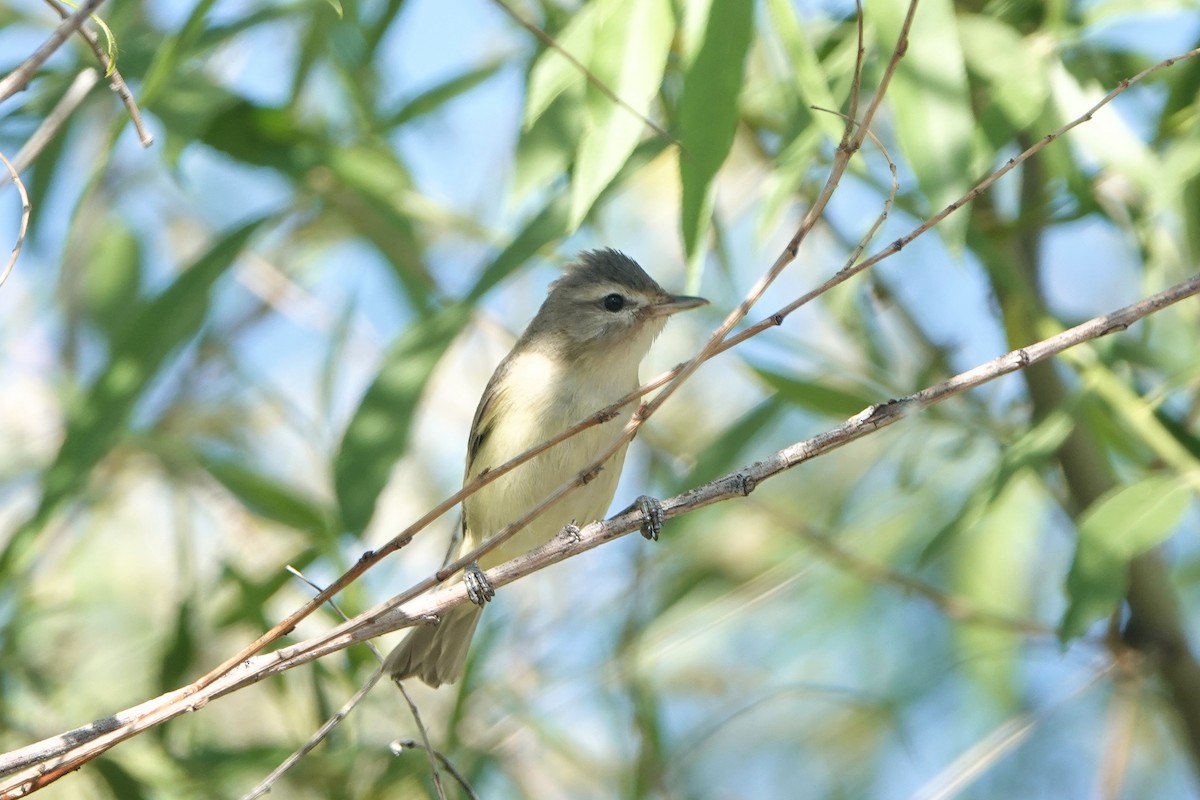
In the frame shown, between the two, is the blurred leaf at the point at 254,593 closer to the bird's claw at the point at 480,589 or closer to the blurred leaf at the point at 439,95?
the bird's claw at the point at 480,589

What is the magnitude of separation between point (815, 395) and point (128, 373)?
1.84 meters

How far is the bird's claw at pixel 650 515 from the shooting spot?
2321mm

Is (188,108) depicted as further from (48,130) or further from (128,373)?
(48,130)

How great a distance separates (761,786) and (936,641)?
762 millimetres

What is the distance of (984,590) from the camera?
14.5 feet

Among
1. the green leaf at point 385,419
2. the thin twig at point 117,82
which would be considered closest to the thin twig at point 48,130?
the thin twig at point 117,82

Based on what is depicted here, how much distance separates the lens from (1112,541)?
2.99 metres

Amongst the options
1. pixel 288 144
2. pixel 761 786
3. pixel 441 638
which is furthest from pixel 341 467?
pixel 761 786

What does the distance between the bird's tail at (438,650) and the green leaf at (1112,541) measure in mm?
1571

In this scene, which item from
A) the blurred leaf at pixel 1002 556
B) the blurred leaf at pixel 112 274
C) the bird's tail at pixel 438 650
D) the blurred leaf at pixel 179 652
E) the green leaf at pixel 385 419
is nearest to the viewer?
the green leaf at pixel 385 419

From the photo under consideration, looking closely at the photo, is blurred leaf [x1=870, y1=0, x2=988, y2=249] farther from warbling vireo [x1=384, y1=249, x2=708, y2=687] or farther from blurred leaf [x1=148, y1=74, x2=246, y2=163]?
blurred leaf [x1=148, y1=74, x2=246, y2=163]

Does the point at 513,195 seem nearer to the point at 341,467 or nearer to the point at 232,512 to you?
the point at 341,467

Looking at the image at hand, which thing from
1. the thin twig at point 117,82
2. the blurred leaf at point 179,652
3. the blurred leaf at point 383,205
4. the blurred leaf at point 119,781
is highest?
the blurred leaf at point 383,205

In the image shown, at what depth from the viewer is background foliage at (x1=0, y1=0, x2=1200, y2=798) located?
3.16 metres
